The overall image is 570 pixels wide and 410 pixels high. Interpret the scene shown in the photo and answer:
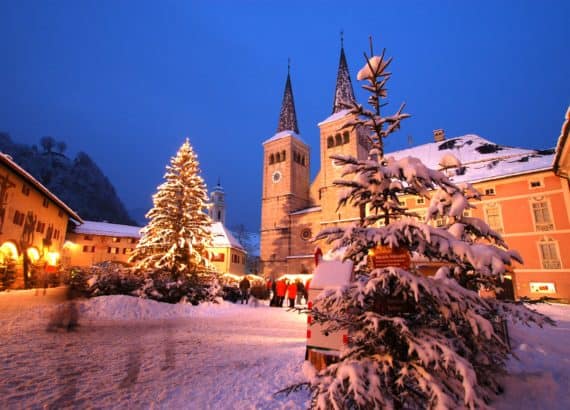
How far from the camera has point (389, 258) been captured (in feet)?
9.78

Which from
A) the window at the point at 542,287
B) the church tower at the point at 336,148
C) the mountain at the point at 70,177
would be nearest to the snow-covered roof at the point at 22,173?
the church tower at the point at 336,148

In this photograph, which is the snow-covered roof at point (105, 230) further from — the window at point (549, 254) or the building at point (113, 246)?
the window at point (549, 254)

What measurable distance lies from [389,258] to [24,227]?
25684 mm

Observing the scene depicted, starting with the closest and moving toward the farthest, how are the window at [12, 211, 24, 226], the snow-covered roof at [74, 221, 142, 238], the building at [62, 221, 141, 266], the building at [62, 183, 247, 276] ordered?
the window at [12, 211, 24, 226] → the building at [62, 183, 247, 276] → the building at [62, 221, 141, 266] → the snow-covered roof at [74, 221, 142, 238]

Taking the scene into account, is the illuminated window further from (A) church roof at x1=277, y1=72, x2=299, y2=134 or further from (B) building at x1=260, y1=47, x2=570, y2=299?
(A) church roof at x1=277, y1=72, x2=299, y2=134

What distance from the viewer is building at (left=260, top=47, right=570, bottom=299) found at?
21656mm

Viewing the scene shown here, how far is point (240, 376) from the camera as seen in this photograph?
5.25m

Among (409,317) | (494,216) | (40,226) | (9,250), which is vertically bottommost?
(409,317)

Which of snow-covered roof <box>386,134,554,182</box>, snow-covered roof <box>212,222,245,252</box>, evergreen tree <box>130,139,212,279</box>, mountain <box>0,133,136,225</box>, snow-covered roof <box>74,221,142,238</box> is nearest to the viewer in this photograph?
evergreen tree <box>130,139,212,279</box>

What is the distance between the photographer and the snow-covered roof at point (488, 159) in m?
24.2

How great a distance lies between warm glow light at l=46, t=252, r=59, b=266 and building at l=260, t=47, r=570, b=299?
2112 cm

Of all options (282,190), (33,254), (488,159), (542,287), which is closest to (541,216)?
(542,287)

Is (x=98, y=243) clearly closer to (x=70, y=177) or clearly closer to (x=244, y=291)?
(x=244, y=291)

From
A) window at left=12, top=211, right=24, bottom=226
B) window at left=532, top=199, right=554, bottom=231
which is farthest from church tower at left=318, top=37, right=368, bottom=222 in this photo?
window at left=12, top=211, right=24, bottom=226
